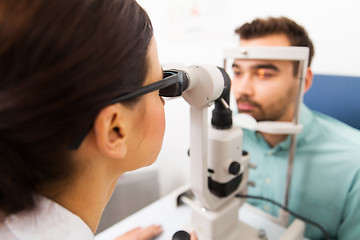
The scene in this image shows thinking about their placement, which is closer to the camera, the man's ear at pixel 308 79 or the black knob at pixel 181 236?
the black knob at pixel 181 236

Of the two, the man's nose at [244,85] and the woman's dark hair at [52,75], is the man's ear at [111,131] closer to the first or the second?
the woman's dark hair at [52,75]

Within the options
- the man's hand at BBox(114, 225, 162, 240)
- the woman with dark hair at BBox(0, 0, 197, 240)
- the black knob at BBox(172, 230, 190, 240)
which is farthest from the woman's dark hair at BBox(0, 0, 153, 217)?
the man's hand at BBox(114, 225, 162, 240)

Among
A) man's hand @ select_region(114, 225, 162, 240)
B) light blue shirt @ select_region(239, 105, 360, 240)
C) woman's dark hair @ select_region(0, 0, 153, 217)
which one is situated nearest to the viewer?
woman's dark hair @ select_region(0, 0, 153, 217)

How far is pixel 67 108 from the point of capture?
1.02 feet

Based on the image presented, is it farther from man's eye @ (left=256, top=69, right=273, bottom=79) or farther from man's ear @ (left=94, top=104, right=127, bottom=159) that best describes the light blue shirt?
man's ear @ (left=94, top=104, right=127, bottom=159)

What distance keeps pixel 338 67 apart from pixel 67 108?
0.65m

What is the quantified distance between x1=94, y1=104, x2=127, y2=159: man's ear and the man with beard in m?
0.51

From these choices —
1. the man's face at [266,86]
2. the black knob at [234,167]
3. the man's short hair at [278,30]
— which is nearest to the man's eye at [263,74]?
the man's face at [266,86]

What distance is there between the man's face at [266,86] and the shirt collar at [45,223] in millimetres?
611

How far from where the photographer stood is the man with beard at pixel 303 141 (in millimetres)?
650

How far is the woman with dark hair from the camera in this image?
29 cm

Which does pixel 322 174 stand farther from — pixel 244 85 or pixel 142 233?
pixel 142 233

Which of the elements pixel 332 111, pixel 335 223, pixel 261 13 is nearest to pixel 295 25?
pixel 261 13

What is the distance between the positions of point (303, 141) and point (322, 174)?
112mm
